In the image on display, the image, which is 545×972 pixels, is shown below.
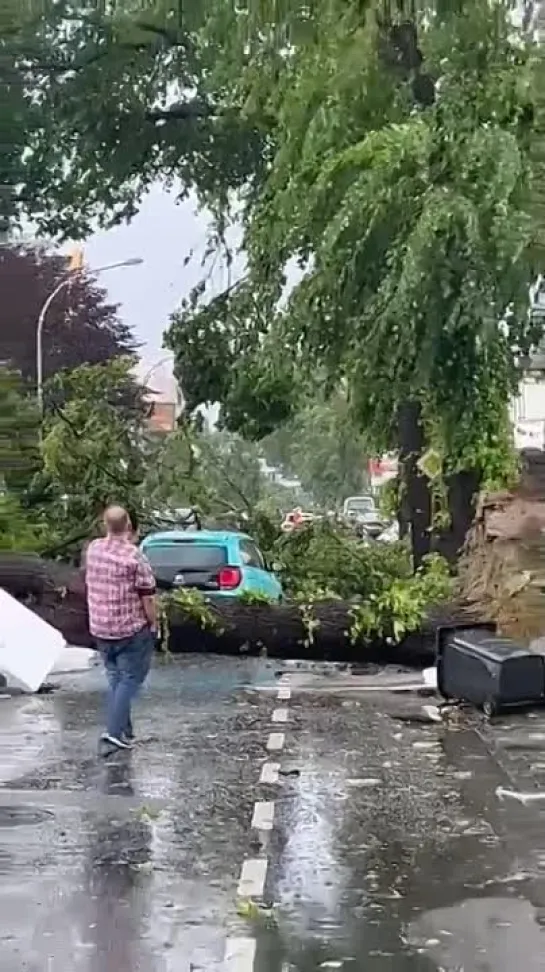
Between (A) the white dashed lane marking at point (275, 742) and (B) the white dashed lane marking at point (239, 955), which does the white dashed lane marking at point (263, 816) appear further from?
(B) the white dashed lane marking at point (239, 955)

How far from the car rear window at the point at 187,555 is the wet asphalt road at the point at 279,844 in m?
7.03

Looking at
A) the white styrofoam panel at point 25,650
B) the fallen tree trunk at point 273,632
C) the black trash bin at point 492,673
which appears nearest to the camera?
the black trash bin at point 492,673

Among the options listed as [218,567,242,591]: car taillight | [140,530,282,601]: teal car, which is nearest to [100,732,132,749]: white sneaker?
[140,530,282,601]: teal car

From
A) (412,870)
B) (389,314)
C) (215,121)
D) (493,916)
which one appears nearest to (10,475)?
(493,916)

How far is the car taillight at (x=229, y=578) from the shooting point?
64.7ft

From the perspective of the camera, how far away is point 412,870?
7.20 m

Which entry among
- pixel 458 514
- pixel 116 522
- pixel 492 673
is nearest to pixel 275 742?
pixel 116 522

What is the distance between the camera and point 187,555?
805 inches

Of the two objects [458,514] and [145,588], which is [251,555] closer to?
[458,514]

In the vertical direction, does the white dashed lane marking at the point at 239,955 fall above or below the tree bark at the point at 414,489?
below

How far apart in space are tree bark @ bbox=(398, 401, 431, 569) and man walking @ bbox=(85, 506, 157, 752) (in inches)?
394

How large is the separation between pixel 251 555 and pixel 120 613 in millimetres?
10247

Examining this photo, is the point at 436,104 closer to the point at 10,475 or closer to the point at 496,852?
the point at 496,852

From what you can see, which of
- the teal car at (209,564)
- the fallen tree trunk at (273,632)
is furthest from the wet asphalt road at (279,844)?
the teal car at (209,564)
